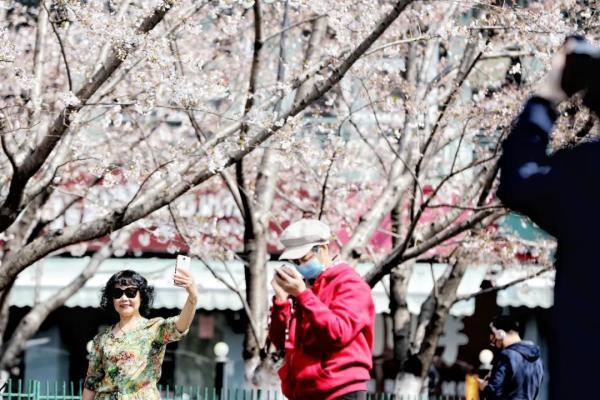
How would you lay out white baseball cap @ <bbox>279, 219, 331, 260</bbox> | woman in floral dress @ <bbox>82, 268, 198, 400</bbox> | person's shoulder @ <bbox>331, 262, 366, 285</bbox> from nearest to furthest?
person's shoulder @ <bbox>331, 262, 366, 285</bbox>, white baseball cap @ <bbox>279, 219, 331, 260</bbox>, woman in floral dress @ <bbox>82, 268, 198, 400</bbox>

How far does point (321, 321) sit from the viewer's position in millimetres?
5738

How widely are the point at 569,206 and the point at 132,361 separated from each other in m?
4.07

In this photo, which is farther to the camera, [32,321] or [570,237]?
[32,321]

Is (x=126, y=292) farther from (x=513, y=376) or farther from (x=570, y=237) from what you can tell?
(x=570, y=237)

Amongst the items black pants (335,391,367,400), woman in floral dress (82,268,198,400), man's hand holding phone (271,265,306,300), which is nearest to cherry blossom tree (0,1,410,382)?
woman in floral dress (82,268,198,400)

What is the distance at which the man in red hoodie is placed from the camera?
18.9 ft

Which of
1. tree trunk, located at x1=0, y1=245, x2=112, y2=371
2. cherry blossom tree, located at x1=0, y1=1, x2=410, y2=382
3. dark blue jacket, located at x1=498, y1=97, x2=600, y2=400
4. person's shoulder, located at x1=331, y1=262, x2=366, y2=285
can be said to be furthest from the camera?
tree trunk, located at x1=0, y1=245, x2=112, y2=371

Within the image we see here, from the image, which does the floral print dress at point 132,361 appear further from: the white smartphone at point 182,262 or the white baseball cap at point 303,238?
the white baseball cap at point 303,238

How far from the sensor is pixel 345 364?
603cm

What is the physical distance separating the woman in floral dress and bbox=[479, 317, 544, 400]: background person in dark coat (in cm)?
312

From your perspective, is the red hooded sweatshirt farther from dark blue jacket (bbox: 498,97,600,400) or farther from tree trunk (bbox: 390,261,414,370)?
tree trunk (bbox: 390,261,414,370)

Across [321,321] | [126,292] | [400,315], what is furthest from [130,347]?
[400,315]

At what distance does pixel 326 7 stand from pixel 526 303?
7.66 metres

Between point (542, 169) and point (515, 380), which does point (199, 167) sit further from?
point (542, 169)
